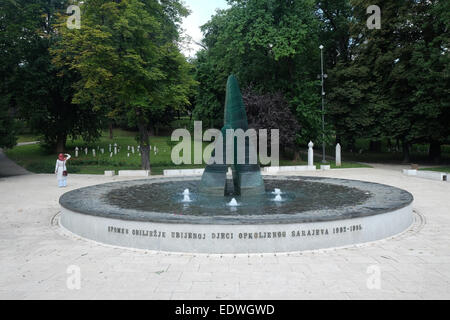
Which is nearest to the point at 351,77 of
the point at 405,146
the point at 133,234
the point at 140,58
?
the point at 405,146

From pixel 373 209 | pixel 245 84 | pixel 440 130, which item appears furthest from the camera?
pixel 245 84

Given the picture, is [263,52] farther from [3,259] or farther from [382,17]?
[3,259]

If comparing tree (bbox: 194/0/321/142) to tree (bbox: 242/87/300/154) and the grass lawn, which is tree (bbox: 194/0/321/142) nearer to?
tree (bbox: 242/87/300/154)

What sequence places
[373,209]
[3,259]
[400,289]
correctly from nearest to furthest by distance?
[400,289] < [3,259] < [373,209]

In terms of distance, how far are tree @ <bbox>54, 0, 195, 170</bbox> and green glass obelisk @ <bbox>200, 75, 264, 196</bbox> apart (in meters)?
11.6

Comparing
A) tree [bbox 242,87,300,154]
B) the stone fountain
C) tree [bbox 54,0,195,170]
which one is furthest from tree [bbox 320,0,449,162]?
the stone fountain

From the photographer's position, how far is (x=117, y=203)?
11398 millimetres

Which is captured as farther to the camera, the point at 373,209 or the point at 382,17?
the point at 382,17

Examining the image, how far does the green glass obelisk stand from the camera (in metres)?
13.0

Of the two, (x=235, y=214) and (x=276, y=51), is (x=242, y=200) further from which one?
(x=276, y=51)

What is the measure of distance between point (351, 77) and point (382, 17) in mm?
5513

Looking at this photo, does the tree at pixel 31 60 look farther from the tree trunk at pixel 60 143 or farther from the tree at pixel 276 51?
the tree at pixel 276 51

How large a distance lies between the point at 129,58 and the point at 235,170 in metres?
14.0

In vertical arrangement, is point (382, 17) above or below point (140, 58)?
above
